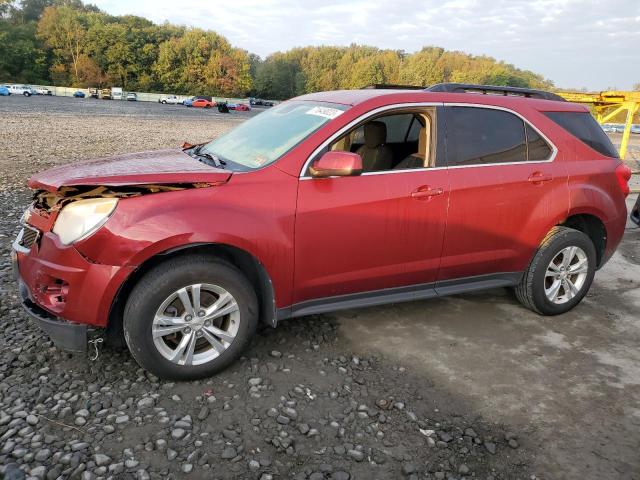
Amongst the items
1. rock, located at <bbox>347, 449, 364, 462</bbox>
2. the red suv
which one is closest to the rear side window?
the red suv

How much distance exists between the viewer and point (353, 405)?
3.07 meters

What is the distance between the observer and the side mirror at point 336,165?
127 inches

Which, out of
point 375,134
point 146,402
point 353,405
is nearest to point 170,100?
point 375,134

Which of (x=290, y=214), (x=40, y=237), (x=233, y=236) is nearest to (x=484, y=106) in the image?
(x=290, y=214)

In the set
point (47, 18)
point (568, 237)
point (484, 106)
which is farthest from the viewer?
point (47, 18)

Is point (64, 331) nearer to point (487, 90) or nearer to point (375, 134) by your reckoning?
point (375, 134)

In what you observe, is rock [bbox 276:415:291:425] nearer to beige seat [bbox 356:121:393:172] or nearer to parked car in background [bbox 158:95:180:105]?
beige seat [bbox 356:121:393:172]

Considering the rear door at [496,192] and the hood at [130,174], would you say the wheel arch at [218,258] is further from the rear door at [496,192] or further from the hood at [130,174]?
the rear door at [496,192]

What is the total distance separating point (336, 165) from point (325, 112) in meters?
0.61

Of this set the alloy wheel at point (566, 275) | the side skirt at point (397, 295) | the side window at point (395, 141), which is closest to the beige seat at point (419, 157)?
the side window at point (395, 141)

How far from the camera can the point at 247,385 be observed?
3.22 metres

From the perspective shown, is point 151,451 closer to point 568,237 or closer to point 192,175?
point 192,175

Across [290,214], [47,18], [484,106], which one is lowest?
[290,214]

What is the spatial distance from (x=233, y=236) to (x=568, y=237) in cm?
294
